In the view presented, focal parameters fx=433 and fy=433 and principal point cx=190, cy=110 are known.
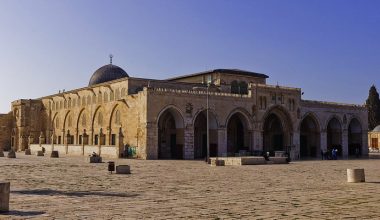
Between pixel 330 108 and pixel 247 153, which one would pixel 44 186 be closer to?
pixel 247 153

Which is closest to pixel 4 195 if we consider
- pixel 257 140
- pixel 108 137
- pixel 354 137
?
pixel 108 137

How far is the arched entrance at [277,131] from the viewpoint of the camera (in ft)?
153

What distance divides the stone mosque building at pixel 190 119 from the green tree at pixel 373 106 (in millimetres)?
29787

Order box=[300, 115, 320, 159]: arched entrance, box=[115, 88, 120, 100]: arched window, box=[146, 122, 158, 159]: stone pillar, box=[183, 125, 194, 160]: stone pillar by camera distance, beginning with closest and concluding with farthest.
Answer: box=[146, 122, 158, 159]: stone pillar → box=[183, 125, 194, 160]: stone pillar → box=[115, 88, 120, 100]: arched window → box=[300, 115, 320, 159]: arched entrance

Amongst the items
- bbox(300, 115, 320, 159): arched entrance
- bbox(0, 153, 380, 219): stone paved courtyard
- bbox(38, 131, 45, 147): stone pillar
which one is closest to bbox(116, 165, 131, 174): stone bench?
bbox(0, 153, 380, 219): stone paved courtyard

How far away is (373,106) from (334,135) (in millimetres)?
35398

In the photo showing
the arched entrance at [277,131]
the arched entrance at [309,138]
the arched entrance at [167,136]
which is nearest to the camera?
the arched entrance at [167,136]

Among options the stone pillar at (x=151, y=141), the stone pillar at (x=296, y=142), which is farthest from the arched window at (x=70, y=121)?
the stone pillar at (x=296, y=142)

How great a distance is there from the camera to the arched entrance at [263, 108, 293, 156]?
46500 millimetres

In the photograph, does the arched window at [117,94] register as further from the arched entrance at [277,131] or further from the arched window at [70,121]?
the arched entrance at [277,131]

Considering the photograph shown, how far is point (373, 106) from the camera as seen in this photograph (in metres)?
82.7

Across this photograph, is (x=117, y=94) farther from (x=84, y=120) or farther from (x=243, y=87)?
(x=243, y=87)

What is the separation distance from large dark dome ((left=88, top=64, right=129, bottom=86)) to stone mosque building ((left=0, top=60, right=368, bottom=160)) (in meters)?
0.12

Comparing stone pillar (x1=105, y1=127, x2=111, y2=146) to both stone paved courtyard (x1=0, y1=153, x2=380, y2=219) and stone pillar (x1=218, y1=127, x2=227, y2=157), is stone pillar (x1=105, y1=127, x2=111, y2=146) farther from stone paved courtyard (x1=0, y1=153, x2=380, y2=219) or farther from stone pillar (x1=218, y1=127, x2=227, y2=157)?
stone paved courtyard (x1=0, y1=153, x2=380, y2=219)
